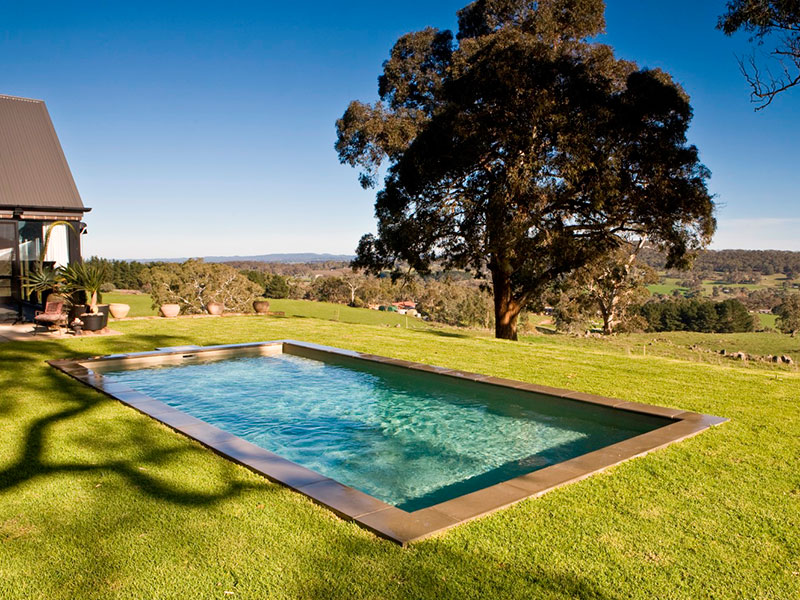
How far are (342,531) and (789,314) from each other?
44.5 m

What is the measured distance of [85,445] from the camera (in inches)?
179

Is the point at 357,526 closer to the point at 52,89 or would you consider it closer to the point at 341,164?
the point at 341,164

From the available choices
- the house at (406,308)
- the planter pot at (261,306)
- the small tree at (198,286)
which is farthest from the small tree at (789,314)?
the small tree at (198,286)

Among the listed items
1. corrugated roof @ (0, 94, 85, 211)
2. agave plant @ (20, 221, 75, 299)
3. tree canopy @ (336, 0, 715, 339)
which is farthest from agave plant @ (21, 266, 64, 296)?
tree canopy @ (336, 0, 715, 339)

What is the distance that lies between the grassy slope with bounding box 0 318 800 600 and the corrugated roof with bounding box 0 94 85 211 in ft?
35.6

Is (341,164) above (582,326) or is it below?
above

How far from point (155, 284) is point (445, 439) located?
3827 centimetres

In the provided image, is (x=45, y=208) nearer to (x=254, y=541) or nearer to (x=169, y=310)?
(x=169, y=310)

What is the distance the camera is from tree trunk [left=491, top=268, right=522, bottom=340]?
1622 centimetres

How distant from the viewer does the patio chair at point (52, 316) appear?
38.1ft

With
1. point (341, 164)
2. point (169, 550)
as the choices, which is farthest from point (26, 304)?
point (169, 550)

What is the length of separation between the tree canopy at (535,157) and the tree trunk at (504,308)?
0.04 metres

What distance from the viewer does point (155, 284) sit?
129ft

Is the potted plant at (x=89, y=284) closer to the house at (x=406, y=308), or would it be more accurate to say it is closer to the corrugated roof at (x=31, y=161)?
the corrugated roof at (x=31, y=161)
